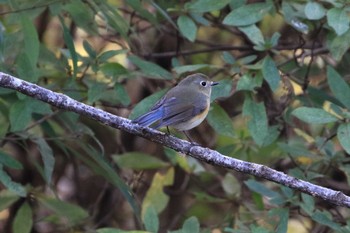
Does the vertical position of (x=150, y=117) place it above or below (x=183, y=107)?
above

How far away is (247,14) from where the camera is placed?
185 inches

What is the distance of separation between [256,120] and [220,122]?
0.22m

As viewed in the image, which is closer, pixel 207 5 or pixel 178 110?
pixel 178 110

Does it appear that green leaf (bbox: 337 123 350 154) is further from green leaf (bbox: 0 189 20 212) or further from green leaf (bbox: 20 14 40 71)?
green leaf (bbox: 0 189 20 212)

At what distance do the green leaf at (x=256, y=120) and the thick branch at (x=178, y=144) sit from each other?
1062 millimetres

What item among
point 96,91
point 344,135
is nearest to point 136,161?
point 96,91

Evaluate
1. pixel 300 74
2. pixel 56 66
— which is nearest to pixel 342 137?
pixel 300 74

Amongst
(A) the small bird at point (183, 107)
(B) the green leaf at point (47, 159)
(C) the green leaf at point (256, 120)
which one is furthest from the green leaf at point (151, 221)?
(C) the green leaf at point (256, 120)

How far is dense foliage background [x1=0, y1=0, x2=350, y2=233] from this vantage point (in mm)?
4375

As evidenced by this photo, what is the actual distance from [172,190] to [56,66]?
1972 millimetres

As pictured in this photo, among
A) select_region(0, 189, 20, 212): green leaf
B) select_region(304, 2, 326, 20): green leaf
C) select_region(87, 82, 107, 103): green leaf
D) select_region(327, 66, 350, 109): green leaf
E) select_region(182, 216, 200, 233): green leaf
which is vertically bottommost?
select_region(0, 189, 20, 212): green leaf

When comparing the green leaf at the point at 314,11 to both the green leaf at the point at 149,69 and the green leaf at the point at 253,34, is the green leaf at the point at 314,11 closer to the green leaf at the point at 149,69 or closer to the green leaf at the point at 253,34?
the green leaf at the point at 253,34

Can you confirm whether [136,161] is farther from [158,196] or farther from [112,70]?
[112,70]

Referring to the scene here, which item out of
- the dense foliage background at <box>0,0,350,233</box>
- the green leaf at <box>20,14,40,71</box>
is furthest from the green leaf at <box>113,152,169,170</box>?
the green leaf at <box>20,14,40,71</box>
